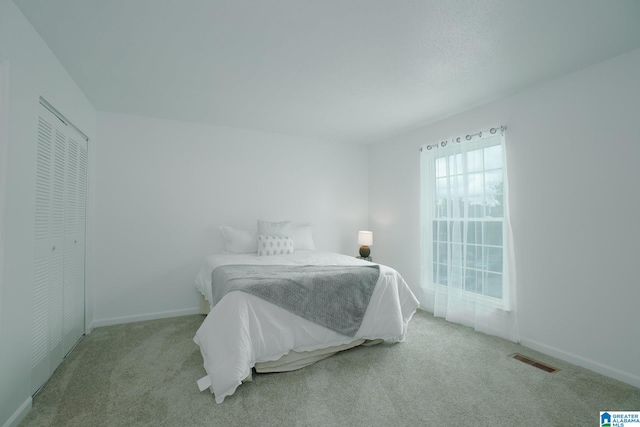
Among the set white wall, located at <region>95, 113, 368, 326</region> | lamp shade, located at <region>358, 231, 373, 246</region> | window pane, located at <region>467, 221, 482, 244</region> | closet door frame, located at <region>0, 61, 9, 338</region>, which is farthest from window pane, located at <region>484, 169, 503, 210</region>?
closet door frame, located at <region>0, 61, 9, 338</region>

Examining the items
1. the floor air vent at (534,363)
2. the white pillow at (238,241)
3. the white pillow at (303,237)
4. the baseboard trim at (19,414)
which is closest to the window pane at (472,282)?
the floor air vent at (534,363)

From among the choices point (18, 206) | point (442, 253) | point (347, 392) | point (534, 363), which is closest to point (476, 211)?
point (442, 253)

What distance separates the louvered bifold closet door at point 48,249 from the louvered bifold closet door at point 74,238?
125 mm

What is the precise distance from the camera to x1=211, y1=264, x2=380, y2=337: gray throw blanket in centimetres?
229

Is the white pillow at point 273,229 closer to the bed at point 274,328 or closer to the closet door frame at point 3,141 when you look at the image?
the bed at point 274,328

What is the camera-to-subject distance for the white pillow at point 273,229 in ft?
12.8

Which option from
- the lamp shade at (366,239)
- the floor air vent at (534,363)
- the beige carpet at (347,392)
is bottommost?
the floor air vent at (534,363)

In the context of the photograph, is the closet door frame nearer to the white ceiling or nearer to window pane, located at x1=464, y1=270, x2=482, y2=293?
the white ceiling

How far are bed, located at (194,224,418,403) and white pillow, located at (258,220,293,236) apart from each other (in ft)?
2.43

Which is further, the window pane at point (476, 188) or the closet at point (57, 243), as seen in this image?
the window pane at point (476, 188)

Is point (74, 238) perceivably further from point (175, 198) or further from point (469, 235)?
point (469, 235)

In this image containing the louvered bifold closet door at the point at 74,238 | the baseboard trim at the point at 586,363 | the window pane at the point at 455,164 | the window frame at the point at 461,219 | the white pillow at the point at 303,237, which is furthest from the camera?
the white pillow at the point at 303,237

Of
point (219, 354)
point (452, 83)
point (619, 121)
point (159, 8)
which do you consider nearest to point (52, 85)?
point (159, 8)

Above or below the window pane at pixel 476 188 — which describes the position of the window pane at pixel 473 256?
below
